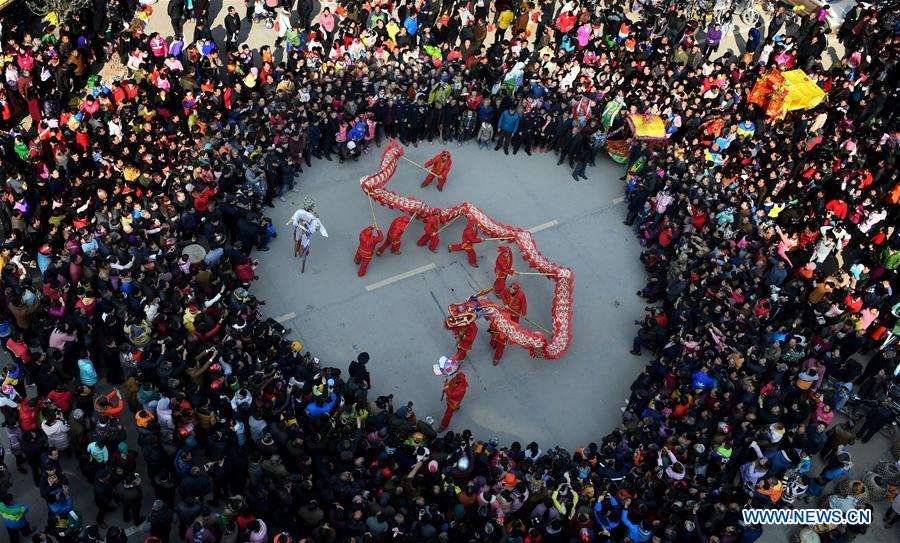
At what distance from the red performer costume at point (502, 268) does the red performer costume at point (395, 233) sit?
2.16 m

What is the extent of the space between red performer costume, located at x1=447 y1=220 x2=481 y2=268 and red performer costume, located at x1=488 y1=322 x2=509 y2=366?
7.16 ft

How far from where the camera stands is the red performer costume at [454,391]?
17484mm

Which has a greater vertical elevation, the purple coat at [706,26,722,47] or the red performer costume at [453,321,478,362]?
the purple coat at [706,26,722,47]

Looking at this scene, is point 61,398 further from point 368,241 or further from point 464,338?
point 464,338

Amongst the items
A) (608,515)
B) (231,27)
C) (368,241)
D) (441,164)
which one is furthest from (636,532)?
(231,27)

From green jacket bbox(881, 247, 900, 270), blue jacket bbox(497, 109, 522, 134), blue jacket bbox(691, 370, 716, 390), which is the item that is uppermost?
blue jacket bbox(497, 109, 522, 134)

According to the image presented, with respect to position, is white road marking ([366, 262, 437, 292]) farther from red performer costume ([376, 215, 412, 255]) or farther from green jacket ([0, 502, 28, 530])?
green jacket ([0, 502, 28, 530])

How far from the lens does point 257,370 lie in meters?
16.7

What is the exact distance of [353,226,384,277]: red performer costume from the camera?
20.1 m

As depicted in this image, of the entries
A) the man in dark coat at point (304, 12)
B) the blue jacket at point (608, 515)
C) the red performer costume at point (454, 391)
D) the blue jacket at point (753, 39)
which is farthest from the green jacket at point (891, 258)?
the man in dark coat at point (304, 12)

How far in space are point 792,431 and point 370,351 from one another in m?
8.30

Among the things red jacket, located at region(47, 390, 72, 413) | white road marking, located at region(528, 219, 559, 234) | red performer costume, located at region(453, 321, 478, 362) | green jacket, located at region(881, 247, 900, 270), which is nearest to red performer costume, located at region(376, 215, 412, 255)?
red performer costume, located at region(453, 321, 478, 362)

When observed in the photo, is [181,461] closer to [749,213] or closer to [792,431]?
[792,431]

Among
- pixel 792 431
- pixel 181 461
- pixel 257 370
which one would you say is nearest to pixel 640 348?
pixel 792 431
